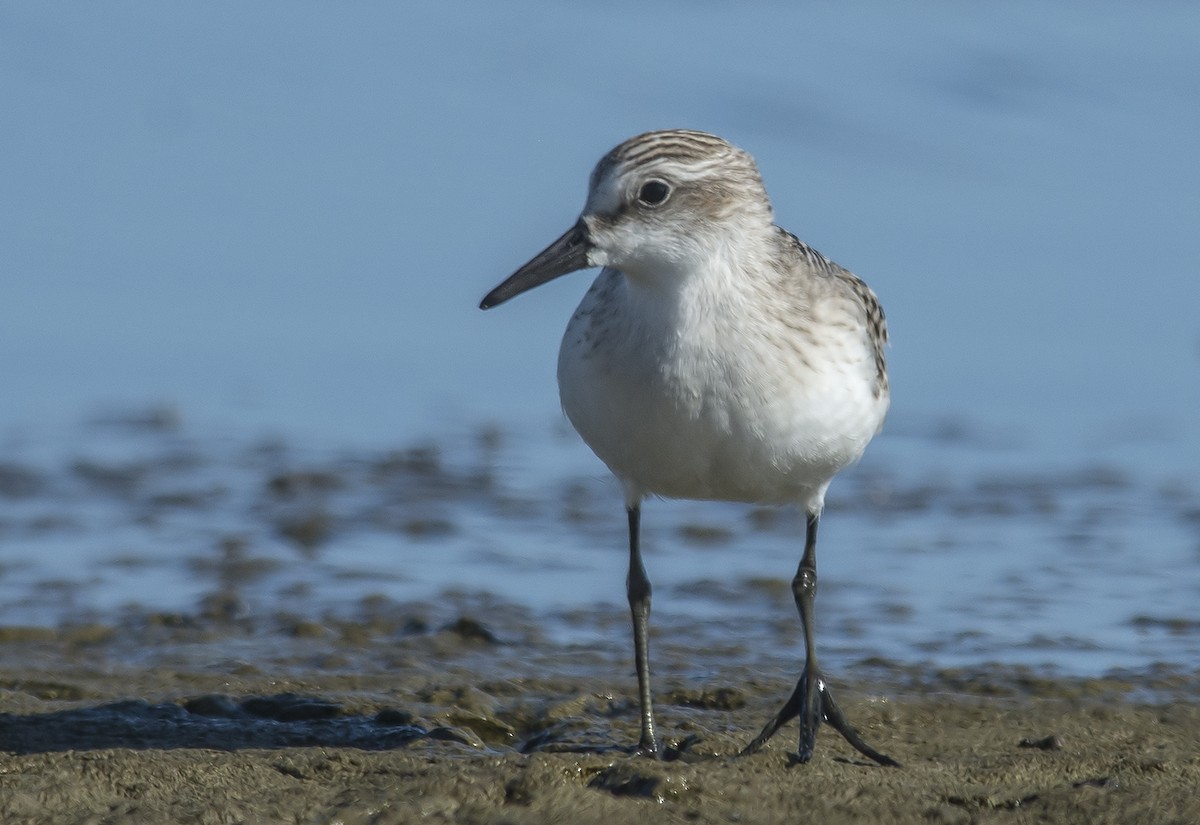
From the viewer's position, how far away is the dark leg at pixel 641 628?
5.72 metres

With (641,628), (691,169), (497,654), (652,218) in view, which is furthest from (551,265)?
(497,654)

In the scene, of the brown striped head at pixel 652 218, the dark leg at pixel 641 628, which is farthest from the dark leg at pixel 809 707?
the brown striped head at pixel 652 218

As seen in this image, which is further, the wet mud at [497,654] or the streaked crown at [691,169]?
the streaked crown at [691,169]

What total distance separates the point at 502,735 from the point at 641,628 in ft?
1.83

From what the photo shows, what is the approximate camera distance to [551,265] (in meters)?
5.54

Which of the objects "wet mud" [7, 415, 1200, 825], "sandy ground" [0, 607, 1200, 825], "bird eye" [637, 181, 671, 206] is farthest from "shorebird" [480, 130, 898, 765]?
"wet mud" [7, 415, 1200, 825]

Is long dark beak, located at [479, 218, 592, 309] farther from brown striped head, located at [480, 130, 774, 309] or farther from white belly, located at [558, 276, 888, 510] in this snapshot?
white belly, located at [558, 276, 888, 510]

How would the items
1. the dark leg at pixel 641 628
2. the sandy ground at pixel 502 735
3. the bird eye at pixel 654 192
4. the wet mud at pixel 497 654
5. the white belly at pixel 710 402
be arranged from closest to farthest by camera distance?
1. the sandy ground at pixel 502 735
2. the wet mud at pixel 497 654
3. the white belly at pixel 710 402
4. the bird eye at pixel 654 192
5. the dark leg at pixel 641 628

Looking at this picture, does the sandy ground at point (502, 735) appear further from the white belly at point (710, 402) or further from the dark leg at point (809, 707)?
the white belly at point (710, 402)

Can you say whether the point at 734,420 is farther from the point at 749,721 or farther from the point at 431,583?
the point at 431,583

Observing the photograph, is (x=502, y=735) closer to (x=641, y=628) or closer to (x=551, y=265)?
(x=641, y=628)

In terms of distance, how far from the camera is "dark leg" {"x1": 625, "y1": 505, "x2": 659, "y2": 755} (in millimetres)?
5719

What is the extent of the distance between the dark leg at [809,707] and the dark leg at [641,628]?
11.9 inches

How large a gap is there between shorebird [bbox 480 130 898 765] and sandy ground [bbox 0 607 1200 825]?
16.8 inches
